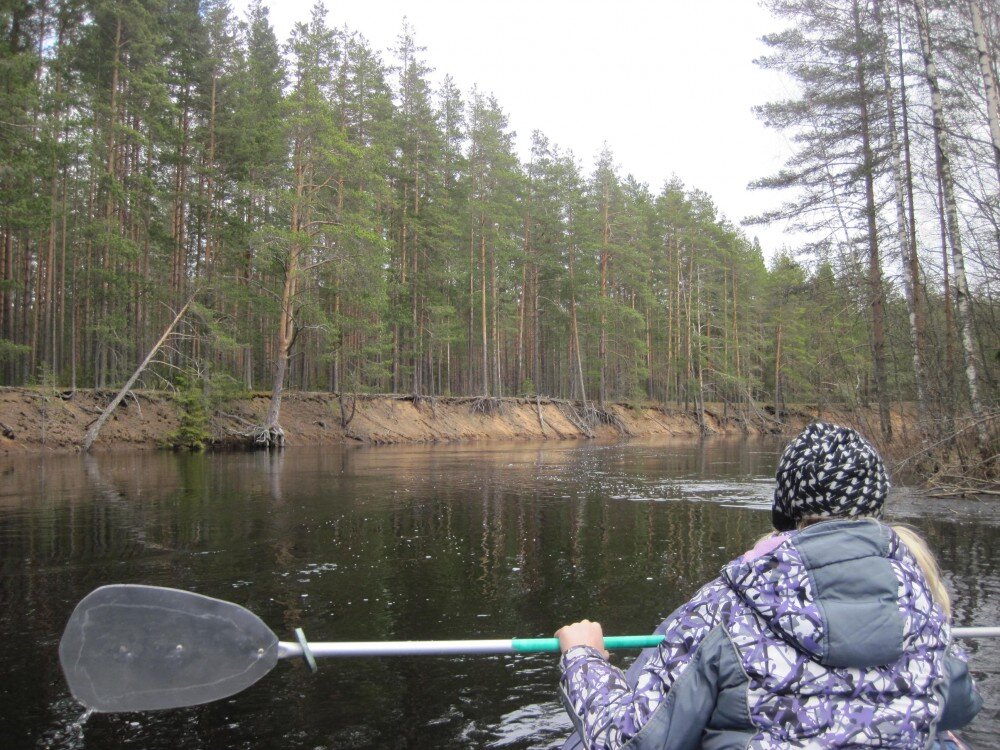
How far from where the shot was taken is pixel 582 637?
81.5 inches

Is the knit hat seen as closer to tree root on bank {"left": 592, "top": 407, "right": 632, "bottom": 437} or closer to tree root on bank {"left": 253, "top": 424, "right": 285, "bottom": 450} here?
tree root on bank {"left": 253, "top": 424, "right": 285, "bottom": 450}

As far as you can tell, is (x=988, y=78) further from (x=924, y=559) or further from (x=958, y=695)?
(x=958, y=695)

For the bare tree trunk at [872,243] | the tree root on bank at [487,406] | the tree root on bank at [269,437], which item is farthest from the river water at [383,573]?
the tree root on bank at [487,406]

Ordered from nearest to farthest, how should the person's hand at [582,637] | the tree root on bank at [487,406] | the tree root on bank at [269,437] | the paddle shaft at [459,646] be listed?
the person's hand at [582,637]
the paddle shaft at [459,646]
the tree root on bank at [269,437]
the tree root on bank at [487,406]

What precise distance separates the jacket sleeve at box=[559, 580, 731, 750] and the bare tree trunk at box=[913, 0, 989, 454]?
33.6 feet

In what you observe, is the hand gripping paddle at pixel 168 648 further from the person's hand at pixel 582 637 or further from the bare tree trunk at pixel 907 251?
the bare tree trunk at pixel 907 251

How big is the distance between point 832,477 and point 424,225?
35249 mm

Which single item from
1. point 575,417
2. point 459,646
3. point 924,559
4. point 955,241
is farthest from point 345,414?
point 924,559

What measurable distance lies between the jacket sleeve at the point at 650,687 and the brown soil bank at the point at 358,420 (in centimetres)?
1148

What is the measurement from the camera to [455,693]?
13.1ft

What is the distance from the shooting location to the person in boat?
1492mm

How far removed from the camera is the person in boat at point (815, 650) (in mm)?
1492

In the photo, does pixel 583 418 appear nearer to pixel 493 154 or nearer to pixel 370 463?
pixel 493 154

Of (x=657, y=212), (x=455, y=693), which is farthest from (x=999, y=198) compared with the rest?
(x=657, y=212)
